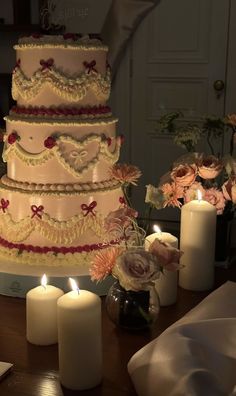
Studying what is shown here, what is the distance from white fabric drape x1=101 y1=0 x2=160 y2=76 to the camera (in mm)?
3432

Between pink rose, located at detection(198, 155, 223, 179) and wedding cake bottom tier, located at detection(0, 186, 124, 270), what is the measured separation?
25 cm

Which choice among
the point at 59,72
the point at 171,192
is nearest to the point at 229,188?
the point at 171,192

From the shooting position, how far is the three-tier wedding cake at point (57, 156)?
1.40 metres

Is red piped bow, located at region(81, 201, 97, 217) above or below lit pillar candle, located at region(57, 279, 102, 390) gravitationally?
above

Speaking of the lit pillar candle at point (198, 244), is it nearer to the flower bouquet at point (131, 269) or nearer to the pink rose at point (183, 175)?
the pink rose at point (183, 175)

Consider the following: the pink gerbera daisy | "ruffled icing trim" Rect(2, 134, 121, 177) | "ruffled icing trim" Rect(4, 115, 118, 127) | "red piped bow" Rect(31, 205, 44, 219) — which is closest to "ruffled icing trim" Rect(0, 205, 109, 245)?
"red piped bow" Rect(31, 205, 44, 219)

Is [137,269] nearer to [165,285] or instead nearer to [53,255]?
[165,285]

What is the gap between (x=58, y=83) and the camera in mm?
1392

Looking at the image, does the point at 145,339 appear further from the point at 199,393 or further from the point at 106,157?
the point at 106,157

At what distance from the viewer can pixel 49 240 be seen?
1435 millimetres

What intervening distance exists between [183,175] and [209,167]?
83mm

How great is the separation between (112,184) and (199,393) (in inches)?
29.5

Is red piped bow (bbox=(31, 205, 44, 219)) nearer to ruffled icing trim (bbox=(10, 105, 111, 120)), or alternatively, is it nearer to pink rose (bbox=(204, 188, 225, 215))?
ruffled icing trim (bbox=(10, 105, 111, 120))

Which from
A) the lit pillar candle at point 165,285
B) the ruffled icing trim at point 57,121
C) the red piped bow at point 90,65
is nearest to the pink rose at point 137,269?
the lit pillar candle at point 165,285
